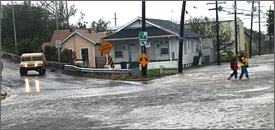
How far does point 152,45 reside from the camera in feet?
146

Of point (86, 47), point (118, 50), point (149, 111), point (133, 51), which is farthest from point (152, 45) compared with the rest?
point (149, 111)

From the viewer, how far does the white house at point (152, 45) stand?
140 ft

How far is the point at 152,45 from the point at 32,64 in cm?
1374

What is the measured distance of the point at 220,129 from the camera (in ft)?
31.7

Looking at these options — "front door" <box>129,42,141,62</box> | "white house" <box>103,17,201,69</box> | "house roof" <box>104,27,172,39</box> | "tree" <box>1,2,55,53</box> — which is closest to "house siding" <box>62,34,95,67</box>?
"white house" <box>103,17,201,69</box>

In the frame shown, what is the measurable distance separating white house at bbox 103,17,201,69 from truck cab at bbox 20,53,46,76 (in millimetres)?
9532

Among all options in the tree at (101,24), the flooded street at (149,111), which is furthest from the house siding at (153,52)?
the tree at (101,24)

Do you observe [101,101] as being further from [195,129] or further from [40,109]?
[195,129]

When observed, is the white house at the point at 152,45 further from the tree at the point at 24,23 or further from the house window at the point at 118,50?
the tree at the point at 24,23

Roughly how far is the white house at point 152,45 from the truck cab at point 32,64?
375 inches

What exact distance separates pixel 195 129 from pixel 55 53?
38.3 m

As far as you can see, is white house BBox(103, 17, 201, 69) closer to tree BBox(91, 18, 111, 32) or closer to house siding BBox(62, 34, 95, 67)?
house siding BBox(62, 34, 95, 67)

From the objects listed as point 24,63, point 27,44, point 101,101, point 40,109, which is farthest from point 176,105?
point 27,44

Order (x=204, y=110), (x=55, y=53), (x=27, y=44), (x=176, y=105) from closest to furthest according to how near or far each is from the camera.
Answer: (x=204, y=110), (x=176, y=105), (x=55, y=53), (x=27, y=44)
